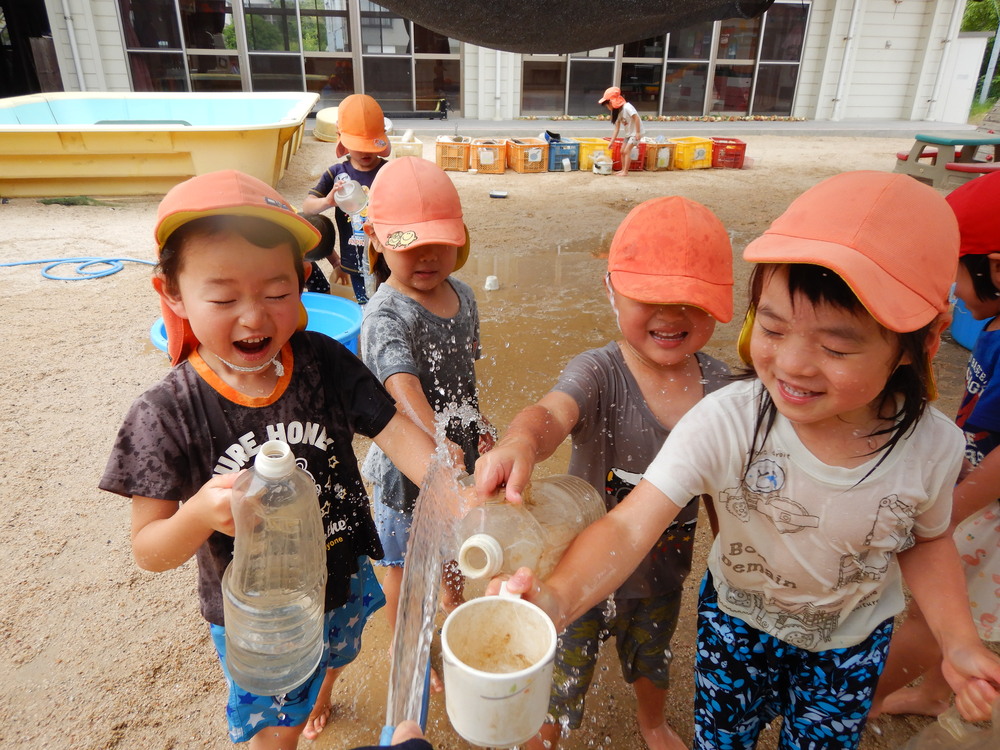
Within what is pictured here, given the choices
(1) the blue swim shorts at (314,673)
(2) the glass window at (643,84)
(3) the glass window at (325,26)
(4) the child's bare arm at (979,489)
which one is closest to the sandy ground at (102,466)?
Answer: (1) the blue swim shorts at (314,673)

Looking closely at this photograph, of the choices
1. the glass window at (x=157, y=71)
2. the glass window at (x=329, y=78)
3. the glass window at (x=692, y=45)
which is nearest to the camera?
the glass window at (x=157, y=71)

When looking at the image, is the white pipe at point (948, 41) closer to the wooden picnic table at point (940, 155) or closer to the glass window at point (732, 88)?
the glass window at point (732, 88)

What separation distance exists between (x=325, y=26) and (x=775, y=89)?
13201mm

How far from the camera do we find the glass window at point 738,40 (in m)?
18.3

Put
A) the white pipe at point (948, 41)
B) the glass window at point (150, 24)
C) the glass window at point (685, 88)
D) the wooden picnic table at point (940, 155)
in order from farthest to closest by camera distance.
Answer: the white pipe at point (948, 41), the glass window at point (685, 88), the glass window at point (150, 24), the wooden picnic table at point (940, 155)

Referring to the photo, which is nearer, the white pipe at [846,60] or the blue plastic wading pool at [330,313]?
the blue plastic wading pool at [330,313]

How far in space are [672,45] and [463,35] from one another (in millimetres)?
18277

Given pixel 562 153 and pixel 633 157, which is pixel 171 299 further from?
pixel 633 157

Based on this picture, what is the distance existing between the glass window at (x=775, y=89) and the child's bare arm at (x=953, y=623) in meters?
20.9

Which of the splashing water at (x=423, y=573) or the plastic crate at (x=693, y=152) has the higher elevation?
the plastic crate at (x=693, y=152)

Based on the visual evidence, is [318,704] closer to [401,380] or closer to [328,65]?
[401,380]

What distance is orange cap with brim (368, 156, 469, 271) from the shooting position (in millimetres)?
2359

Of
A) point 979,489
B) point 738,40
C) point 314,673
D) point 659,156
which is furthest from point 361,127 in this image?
point 738,40

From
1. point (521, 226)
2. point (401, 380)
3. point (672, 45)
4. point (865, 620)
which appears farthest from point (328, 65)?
point (865, 620)
